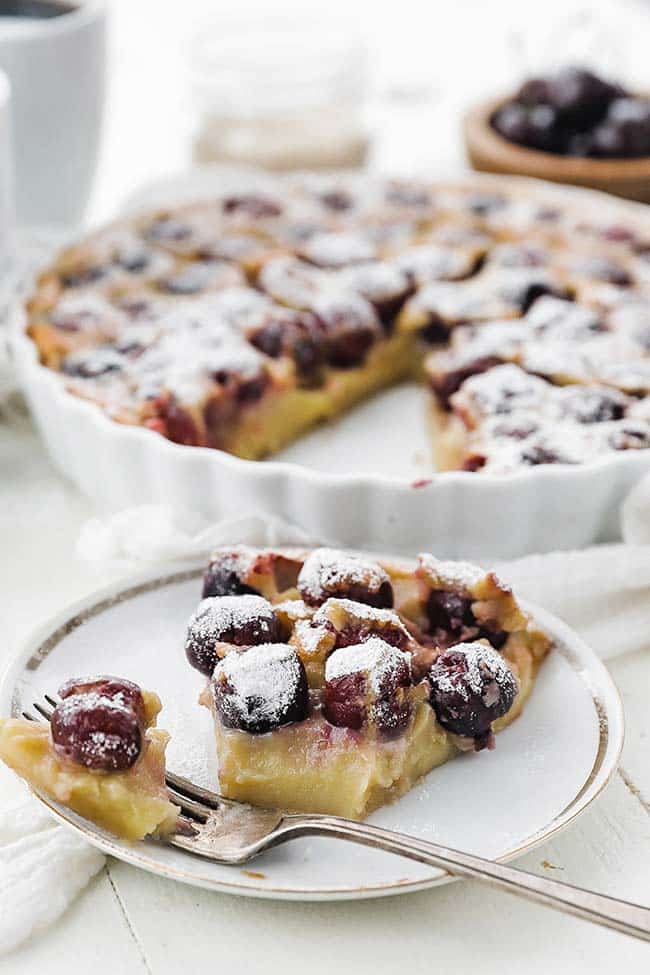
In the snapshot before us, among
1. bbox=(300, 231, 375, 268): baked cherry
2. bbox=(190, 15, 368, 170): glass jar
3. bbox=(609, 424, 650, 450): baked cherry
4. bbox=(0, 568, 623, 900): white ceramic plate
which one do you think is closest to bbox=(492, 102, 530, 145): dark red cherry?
bbox=(190, 15, 368, 170): glass jar

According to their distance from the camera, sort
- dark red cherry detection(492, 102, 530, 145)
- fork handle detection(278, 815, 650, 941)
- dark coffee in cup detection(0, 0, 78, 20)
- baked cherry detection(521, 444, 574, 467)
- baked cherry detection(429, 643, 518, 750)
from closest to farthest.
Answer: fork handle detection(278, 815, 650, 941)
baked cherry detection(429, 643, 518, 750)
baked cherry detection(521, 444, 574, 467)
dark coffee in cup detection(0, 0, 78, 20)
dark red cherry detection(492, 102, 530, 145)

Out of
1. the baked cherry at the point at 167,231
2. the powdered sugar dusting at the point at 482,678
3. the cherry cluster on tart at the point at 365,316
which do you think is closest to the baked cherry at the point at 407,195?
the cherry cluster on tart at the point at 365,316

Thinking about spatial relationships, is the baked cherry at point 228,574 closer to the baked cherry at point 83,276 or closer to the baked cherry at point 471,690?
the baked cherry at point 471,690

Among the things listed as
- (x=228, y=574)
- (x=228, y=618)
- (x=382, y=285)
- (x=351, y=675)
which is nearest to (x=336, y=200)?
(x=382, y=285)

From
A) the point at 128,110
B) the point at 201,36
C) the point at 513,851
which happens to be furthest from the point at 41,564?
the point at 128,110

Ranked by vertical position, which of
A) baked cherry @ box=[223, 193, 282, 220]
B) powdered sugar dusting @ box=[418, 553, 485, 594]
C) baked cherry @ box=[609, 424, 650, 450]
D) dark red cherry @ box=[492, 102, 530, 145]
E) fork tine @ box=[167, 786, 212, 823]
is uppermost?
powdered sugar dusting @ box=[418, 553, 485, 594]

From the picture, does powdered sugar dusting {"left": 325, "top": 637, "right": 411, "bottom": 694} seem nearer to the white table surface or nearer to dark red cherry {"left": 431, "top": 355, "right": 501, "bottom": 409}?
the white table surface
